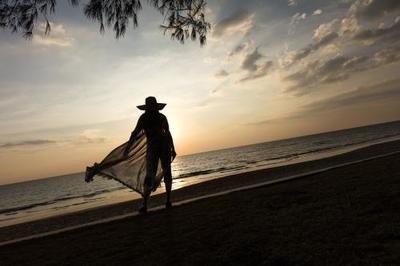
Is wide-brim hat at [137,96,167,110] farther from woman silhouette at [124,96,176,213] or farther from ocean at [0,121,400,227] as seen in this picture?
ocean at [0,121,400,227]

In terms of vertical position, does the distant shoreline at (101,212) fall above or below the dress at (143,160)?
below

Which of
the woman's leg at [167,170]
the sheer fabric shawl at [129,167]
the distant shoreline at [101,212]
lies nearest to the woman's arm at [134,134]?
the sheer fabric shawl at [129,167]

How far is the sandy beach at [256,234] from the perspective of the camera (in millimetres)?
3631

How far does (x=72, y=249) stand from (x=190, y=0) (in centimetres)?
524

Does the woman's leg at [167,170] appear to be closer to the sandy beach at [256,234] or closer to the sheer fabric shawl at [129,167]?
the sheer fabric shawl at [129,167]

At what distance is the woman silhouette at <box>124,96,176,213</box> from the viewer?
802 centimetres

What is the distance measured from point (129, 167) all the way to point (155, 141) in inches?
42.0

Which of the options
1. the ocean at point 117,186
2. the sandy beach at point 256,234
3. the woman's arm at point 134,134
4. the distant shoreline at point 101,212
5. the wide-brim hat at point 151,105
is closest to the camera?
the sandy beach at point 256,234

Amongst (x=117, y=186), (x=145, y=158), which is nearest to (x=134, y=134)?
(x=145, y=158)

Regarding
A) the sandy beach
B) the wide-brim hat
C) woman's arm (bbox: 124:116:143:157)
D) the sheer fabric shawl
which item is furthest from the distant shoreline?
the sandy beach

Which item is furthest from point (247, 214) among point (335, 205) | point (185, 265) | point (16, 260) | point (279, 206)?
point (16, 260)

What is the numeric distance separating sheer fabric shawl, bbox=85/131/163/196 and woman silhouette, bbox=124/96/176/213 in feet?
1.11

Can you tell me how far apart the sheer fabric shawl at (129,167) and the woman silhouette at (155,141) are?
339 millimetres

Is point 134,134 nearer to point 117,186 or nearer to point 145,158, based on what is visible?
point 145,158
